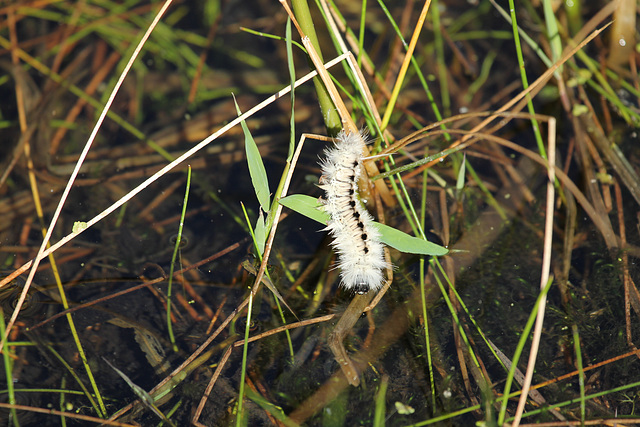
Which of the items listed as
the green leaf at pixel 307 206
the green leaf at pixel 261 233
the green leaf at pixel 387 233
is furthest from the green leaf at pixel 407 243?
the green leaf at pixel 261 233

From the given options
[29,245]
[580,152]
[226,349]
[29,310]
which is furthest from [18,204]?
[580,152]

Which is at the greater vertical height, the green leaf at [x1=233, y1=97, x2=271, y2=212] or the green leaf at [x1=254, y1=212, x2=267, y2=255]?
the green leaf at [x1=233, y1=97, x2=271, y2=212]

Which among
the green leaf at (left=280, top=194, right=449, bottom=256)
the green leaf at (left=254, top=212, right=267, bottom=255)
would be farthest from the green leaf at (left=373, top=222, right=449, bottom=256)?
the green leaf at (left=254, top=212, right=267, bottom=255)

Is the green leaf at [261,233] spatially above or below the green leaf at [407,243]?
above

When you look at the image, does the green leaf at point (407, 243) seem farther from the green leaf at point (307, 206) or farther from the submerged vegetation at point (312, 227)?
the green leaf at point (307, 206)

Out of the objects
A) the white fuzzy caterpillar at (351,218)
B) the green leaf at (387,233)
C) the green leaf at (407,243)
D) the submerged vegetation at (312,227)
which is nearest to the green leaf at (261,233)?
the submerged vegetation at (312,227)

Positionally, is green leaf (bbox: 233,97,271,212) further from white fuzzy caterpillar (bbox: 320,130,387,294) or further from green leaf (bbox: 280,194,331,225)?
white fuzzy caterpillar (bbox: 320,130,387,294)

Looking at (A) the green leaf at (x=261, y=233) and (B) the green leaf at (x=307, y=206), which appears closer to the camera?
(A) the green leaf at (x=261, y=233)
